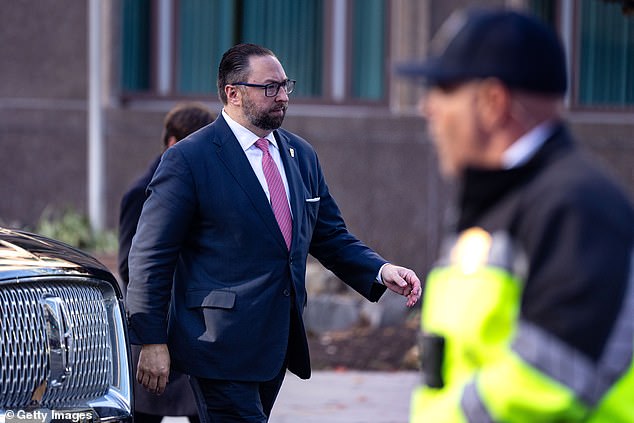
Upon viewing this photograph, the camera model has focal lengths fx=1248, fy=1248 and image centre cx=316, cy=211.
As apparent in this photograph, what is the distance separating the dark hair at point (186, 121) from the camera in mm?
5957

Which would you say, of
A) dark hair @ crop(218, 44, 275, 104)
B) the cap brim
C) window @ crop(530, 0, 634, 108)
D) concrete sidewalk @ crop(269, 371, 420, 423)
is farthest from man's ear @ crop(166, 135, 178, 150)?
window @ crop(530, 0, 634, 108)

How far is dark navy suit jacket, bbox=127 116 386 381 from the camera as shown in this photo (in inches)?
186

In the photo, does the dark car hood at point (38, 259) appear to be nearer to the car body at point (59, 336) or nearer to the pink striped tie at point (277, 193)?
the car body at point (59, 336)

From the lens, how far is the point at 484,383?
2.23 m

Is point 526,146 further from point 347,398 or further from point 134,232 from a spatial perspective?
point 347,398

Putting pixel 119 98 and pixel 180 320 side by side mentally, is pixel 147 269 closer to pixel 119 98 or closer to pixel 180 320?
pixel 180 320

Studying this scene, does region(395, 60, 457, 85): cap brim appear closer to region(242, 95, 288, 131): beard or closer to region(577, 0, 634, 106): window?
region(242, 95, 288, 131): beard

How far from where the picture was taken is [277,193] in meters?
4.93

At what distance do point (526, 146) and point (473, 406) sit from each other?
49 cm

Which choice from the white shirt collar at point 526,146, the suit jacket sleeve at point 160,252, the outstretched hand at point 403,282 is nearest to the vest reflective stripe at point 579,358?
the white shirt collar at point 526,146

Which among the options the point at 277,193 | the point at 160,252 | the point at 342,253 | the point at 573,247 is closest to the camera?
the point at 573,247

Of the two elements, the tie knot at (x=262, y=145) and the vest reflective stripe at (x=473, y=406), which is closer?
the vest reflective stripe at (x=473, y=406)

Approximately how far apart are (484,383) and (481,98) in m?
0.52

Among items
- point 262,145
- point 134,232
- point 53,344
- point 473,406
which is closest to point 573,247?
point 473,406
